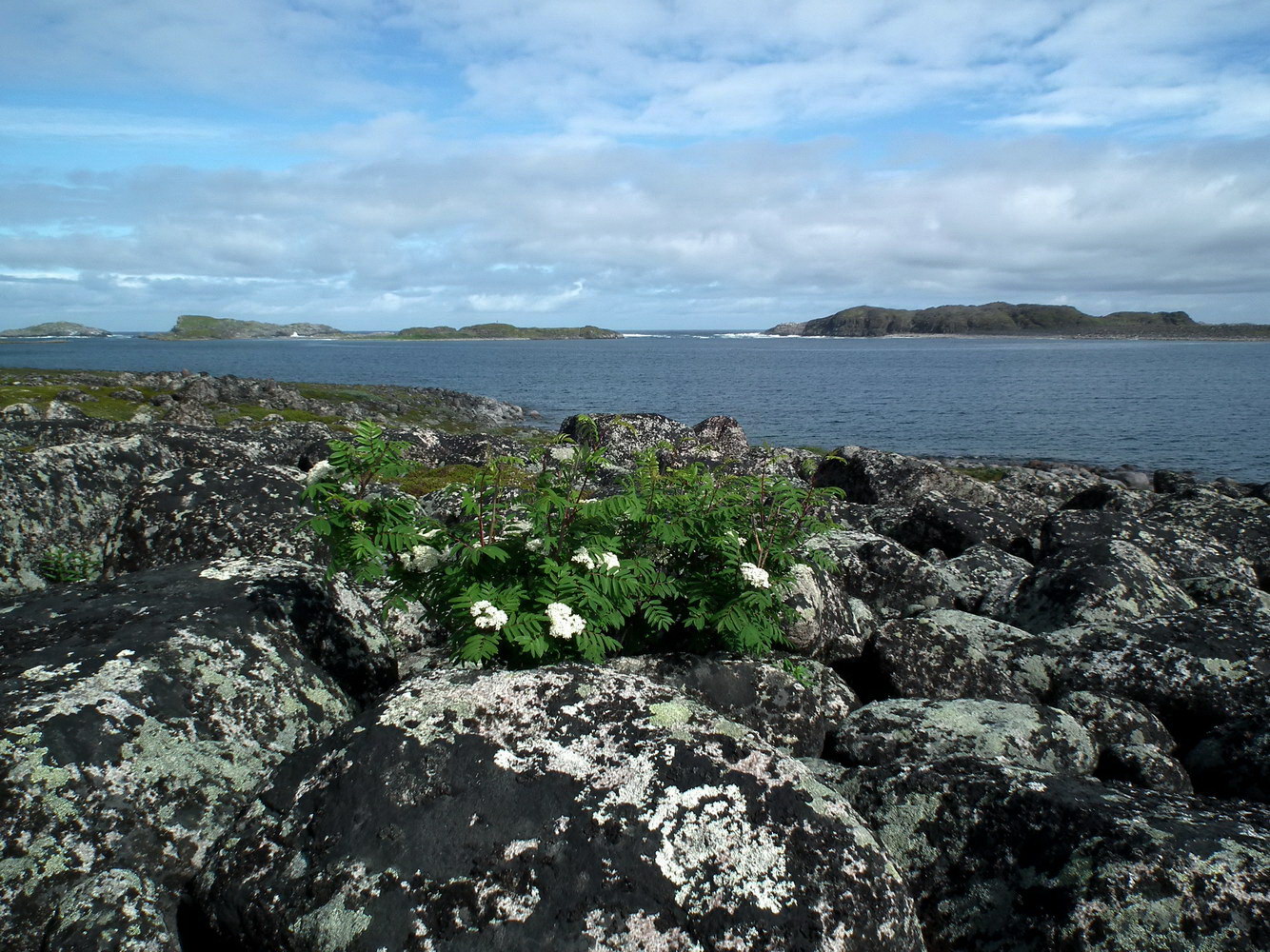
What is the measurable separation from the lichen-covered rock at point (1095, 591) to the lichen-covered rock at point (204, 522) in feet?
35.3

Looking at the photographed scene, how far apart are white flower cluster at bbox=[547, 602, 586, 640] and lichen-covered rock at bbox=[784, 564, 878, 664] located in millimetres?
2942

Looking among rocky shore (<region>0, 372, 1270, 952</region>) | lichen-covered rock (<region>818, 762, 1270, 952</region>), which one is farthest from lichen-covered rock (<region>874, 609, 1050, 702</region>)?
lichen-covered rock (<region>818, 762, 1270, 952</region>)

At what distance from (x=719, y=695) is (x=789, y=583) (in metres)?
1.29

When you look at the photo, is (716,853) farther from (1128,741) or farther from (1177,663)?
(1177,663)

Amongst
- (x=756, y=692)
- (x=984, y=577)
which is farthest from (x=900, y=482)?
(x=756, y=692)

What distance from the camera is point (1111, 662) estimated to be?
9.43m

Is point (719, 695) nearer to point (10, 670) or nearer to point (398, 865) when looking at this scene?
point (398, 865)

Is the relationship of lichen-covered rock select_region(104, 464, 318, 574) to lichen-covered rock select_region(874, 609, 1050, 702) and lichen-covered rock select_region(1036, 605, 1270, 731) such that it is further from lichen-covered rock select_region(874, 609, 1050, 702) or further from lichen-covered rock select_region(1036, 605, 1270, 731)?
lichen-covered rock select_region(1036, 605, 1270, 731)

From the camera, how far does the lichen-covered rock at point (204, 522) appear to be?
9500 millimetres

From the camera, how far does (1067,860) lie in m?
5.14

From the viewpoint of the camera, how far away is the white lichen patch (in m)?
4.34

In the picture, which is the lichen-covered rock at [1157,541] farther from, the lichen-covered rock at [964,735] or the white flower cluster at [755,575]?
the white flower cluster at [755,575]

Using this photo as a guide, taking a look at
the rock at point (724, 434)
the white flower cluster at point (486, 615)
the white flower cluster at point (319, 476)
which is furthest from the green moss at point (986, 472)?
the white flower cluster at point (486, 615)

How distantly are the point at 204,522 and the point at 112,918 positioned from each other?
5872 millimetres
